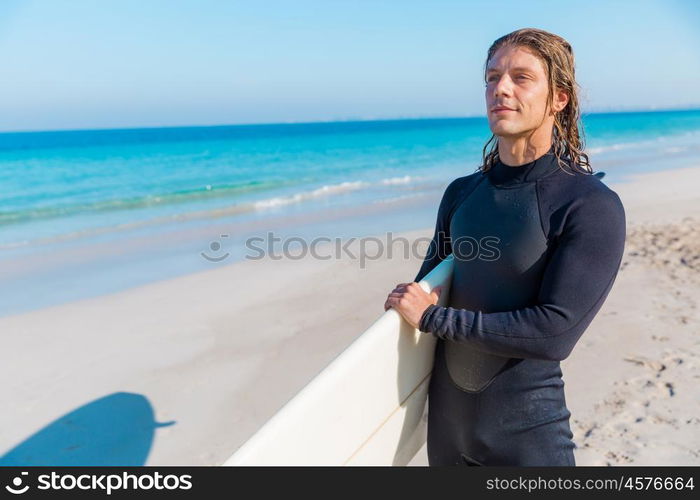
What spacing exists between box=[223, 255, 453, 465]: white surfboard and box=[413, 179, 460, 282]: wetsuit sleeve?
0.03 m

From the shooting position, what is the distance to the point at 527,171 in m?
1.63

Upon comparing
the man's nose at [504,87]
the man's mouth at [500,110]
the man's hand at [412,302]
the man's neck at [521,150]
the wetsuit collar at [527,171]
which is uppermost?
the man's nose at [504,87]

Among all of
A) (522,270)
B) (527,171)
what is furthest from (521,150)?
(522,270)

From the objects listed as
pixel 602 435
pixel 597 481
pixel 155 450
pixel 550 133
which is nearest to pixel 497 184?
pixel 550 133

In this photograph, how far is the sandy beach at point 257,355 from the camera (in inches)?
134

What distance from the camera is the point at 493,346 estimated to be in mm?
1502

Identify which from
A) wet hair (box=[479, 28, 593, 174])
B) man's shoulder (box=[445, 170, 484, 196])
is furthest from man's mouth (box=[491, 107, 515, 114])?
man's shoulder (box=[445, 170, 484, 196])

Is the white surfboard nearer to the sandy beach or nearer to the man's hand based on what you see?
the man's hand

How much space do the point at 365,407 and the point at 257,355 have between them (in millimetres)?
2879

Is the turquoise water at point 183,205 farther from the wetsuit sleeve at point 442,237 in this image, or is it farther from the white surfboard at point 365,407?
the white surfboard at point 365,407

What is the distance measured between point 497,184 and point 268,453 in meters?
0.94

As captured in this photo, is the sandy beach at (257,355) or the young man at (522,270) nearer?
the young man at (522,270)

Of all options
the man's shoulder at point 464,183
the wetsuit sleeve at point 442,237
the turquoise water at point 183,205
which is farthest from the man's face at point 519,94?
the turquoise water at point 183,205

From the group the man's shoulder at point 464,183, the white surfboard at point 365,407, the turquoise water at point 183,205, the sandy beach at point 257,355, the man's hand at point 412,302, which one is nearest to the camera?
the white surfboard at point 365,407
